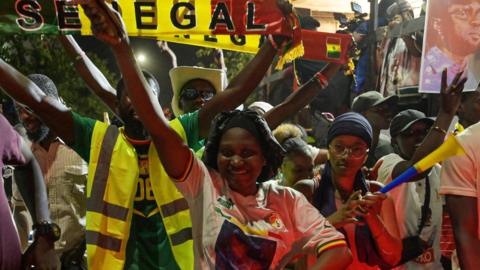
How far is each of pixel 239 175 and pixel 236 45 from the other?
7.55 ft

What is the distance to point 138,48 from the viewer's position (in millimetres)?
20906

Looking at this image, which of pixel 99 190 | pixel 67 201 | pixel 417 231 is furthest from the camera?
pixel 67 201

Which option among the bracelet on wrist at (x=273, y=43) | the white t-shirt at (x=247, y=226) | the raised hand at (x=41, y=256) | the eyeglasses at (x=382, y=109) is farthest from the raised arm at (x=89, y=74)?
the eyeglasses at (x=382, y=109)

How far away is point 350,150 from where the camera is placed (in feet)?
12.1

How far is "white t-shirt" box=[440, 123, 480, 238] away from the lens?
312 centimetres

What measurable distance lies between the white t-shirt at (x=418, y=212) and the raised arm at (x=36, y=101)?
1.95 meters

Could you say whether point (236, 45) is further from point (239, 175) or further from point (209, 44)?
point (239, 175)

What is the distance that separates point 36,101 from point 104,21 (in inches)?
39.7

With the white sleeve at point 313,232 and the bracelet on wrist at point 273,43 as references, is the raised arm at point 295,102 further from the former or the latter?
the white sleeve at point 313,232

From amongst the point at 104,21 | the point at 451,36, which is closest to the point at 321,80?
the point at 451,36

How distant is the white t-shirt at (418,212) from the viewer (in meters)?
4.14

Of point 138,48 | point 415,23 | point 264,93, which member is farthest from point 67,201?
point 138,48

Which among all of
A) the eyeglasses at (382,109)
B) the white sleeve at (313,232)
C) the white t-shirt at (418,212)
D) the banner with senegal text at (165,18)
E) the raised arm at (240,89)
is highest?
the banner with senegal text at (165,18)

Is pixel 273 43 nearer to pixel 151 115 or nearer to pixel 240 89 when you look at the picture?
pixel 240 89
